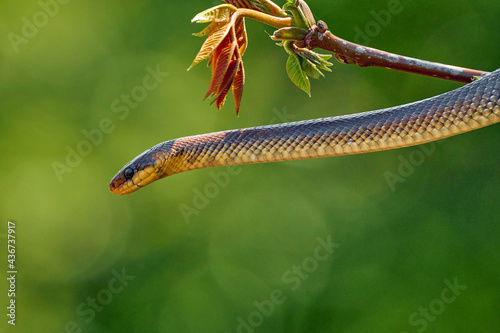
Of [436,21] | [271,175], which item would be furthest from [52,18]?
[436,21]

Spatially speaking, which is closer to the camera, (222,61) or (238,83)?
(222,61)

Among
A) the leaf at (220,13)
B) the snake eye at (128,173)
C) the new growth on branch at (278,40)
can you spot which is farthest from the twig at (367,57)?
the snake eye at (128,173)

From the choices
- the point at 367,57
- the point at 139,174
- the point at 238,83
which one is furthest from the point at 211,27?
the point at 139,174

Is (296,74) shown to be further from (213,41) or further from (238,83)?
(213,41)

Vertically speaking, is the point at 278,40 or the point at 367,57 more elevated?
the point at 278,40

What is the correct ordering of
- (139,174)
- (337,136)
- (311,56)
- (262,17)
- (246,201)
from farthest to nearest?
1. (246,201)
2. (139,174)
3. (337,136)
4. (311,56)
5. (262,17)

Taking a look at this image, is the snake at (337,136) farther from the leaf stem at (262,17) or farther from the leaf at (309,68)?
the leaf stem at (262,17)

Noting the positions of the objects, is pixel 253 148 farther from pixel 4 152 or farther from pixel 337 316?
pixel 4 152
